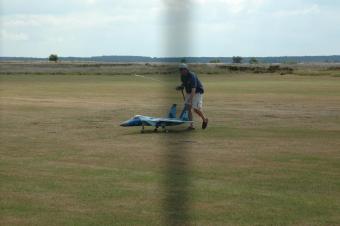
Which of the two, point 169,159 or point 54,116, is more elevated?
point 169,159

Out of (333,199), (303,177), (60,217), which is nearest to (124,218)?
(60,217)

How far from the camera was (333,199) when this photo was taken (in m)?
9.03

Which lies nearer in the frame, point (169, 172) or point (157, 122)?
point (169, 172)

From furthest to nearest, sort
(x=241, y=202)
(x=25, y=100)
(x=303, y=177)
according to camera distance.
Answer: (x=25, y=100) < (x=303, y=177) < (x=241, y=202)

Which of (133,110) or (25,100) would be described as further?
(25,100)

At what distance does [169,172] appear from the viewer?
342cm

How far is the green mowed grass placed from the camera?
7887mm

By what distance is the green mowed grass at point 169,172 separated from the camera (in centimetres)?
789

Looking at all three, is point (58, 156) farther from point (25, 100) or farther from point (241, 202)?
point (25, 100)

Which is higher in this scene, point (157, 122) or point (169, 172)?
point (169, 172)

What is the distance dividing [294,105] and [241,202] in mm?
19416

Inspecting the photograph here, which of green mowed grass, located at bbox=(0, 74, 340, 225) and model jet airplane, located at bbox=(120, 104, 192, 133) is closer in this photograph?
green mowed grass, located at bbox=(0, 74, 340, 225)

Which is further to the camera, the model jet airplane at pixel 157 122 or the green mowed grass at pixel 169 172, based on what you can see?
the model jet airplane at pixel 157 122

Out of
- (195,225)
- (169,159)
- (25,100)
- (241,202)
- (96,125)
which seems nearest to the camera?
(169,159)
